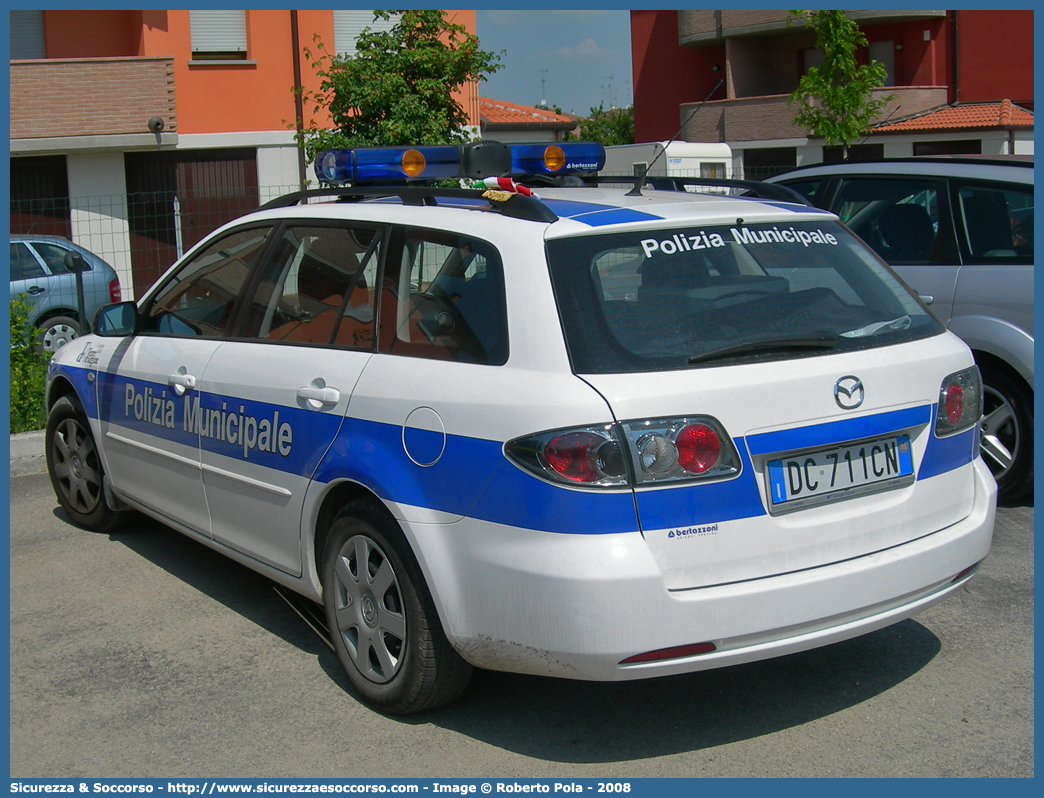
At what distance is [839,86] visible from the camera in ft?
69.3

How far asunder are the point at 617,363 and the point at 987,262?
3.57m

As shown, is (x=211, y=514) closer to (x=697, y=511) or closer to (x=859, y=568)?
(x=697, y=511)

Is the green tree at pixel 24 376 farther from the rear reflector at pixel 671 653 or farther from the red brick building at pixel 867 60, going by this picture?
the red brick building at pixel 867 60

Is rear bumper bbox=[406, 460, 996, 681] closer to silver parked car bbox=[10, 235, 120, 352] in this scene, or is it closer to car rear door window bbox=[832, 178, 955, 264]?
car rear door window bbox=[832, 178, 955, 264]


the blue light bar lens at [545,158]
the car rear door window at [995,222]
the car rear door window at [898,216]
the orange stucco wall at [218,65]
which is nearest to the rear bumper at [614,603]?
the blue light bar lens at [545,158]

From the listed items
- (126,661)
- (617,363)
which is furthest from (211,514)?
(617,363)

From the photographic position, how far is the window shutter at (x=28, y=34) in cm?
2225

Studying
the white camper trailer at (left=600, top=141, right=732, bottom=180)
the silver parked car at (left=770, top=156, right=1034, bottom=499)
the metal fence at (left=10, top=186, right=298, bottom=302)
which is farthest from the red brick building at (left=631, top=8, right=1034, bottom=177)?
the silver parked car at (left=770, top=156, right=1034, bottom=499)

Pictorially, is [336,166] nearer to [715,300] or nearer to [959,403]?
[715,300]

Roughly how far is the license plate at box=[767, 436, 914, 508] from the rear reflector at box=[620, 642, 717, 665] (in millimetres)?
457

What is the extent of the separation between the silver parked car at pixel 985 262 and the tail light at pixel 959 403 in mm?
2127

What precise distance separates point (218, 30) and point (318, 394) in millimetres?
21023

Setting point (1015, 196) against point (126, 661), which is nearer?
point (126, 661)

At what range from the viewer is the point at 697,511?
303 centimetres
